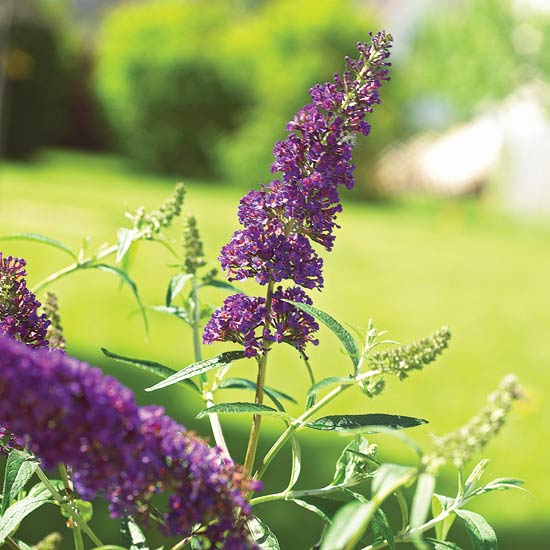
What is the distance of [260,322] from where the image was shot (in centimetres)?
85

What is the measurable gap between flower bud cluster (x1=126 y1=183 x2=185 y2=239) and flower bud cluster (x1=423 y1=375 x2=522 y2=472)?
0.54 meters

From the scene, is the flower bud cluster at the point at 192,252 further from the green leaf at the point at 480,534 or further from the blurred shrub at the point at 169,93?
the blurred shrub at the point at 169,93

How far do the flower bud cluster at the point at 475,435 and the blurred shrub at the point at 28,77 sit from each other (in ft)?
32.5

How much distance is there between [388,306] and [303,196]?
4.39m

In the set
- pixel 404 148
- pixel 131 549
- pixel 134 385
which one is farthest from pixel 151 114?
pixel 131 549

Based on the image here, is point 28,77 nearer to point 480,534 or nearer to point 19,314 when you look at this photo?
point 19,314

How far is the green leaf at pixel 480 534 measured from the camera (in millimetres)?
808

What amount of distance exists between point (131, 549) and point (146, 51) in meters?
10.8

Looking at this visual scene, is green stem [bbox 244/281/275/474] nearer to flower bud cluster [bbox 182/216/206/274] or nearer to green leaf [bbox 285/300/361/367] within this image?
green leaf [bbox 285/300/361/367]

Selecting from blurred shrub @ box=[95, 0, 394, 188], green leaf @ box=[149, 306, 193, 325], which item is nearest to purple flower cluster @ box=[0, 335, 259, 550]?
green leaf @ box=[149, 306, 193, 325]

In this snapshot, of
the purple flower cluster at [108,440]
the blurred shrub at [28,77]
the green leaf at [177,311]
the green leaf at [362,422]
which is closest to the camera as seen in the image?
the purple flower cluster at [108,440]

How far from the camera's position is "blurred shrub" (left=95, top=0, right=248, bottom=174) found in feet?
35.9

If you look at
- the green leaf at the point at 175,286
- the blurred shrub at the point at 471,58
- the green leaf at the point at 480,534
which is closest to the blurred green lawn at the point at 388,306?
the green leaf at the point at 175,286

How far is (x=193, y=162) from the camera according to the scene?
11.1 meters
